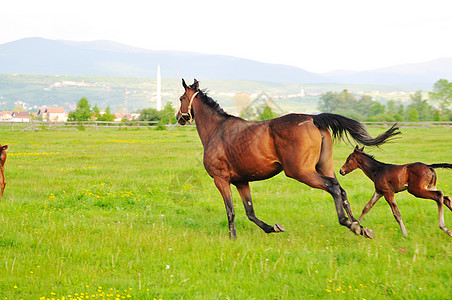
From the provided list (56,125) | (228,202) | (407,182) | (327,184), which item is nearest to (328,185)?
(327,184)

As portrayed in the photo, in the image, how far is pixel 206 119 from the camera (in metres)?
A: 8.71

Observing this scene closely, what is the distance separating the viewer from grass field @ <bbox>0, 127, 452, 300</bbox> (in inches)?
202

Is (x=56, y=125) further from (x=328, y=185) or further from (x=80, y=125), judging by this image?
(x=328, y=185)

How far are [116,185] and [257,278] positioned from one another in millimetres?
8961

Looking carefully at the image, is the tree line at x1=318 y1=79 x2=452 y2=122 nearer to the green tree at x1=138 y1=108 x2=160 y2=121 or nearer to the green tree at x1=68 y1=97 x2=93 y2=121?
the green tree at x1=138 y1=108 x2=160 y2=121

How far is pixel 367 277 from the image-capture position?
538 centimetres

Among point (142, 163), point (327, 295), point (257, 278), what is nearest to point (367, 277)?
point (327, 295)

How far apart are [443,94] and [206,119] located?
102 m

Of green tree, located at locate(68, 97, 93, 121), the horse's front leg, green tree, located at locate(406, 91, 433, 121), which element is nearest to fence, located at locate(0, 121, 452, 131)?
green tree, located at locate(68, 97, 93, 121)

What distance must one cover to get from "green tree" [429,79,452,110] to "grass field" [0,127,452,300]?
95416 mm

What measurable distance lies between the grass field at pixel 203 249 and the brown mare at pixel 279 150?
2.27ft

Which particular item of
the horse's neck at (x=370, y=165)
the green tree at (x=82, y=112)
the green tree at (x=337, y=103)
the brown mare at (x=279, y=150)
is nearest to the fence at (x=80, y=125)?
the green tree at (x=337, y=103)

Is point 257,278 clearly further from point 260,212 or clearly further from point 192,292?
point 260,212

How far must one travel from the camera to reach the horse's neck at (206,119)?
859 centimetres
